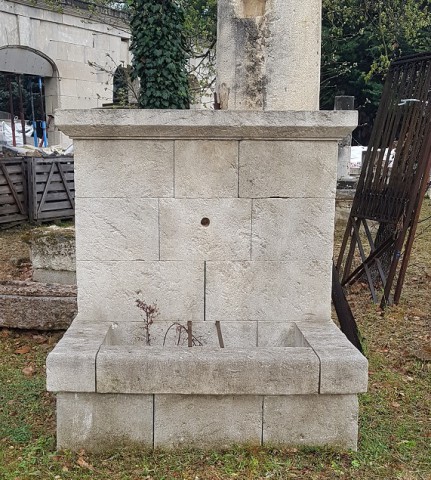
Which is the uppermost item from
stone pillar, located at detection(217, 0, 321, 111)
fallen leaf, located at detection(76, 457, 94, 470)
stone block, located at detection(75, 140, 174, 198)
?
stone pillar, located at detection(217, 0, 321, 111)

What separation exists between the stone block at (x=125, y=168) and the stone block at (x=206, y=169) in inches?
2.5

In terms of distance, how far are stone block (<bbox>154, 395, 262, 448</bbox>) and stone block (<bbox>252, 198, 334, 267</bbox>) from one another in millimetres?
1012

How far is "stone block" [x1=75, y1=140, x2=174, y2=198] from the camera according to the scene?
362 cm

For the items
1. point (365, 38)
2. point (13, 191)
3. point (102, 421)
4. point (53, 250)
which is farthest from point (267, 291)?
point (365, 38)

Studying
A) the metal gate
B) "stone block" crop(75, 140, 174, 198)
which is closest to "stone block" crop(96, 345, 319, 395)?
"stone block" crop(75, 140, 174, 198)

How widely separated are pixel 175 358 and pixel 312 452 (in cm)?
96

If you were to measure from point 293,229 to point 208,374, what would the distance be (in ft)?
3.78

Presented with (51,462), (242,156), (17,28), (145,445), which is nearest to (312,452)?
(145,445)

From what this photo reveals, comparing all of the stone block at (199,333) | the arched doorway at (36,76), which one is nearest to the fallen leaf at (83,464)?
the stone block at (199,333)

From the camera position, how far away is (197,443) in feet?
10.7

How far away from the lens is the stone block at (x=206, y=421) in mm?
3195

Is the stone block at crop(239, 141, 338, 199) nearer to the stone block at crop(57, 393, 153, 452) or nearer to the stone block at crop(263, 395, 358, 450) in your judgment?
the stone block at crop(263, 395, 358, 450)

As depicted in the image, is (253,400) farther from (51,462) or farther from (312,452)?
(51,462)

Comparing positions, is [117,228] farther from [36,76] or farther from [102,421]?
[36,76]
